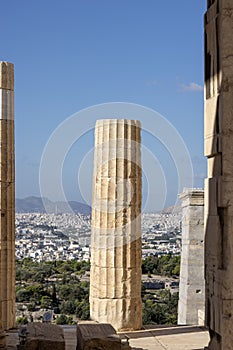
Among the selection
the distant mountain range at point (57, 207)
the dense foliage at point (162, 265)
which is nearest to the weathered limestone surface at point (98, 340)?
the distant mountain range at point (57, 207)

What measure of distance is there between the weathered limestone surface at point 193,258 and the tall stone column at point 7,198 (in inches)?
204

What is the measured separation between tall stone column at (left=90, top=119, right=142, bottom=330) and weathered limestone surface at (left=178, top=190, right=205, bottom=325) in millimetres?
3066

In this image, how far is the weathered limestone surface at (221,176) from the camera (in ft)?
29.8

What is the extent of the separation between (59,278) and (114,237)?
46.1 ft

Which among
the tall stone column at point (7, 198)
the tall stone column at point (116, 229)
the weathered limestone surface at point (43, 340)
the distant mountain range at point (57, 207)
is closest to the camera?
the weathered limestone surface at point (43, 340)

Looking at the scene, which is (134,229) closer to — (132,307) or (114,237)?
(114,237)

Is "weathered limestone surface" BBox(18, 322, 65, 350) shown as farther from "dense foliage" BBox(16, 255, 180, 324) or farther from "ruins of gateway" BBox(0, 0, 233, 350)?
"dense foliage" BBox(16, 255, 180, 324)

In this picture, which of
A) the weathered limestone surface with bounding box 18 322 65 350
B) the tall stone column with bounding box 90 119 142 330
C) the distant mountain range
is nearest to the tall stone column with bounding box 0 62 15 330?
the distant mountain range

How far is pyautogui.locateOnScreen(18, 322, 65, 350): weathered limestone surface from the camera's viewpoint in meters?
9.67

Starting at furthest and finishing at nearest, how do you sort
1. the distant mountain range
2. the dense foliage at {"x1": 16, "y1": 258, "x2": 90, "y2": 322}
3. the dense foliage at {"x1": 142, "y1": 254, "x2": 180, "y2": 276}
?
1. the dense foliage at {"x1": 142, "y1": 254, "x2": 180, "y2": 276}
2. the dense foliage at {"x1": 16, "y1": 258, "x2": 90, "y2": 322}
3. the distant mountain range

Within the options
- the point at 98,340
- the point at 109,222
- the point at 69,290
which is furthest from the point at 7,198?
the point at 69,290

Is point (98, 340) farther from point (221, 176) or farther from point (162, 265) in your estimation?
point (162, 265)

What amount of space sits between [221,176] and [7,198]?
8.98 metres

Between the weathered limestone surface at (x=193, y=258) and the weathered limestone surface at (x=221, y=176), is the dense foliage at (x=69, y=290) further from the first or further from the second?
the weathered limestone surface at (x=221, y=176)
